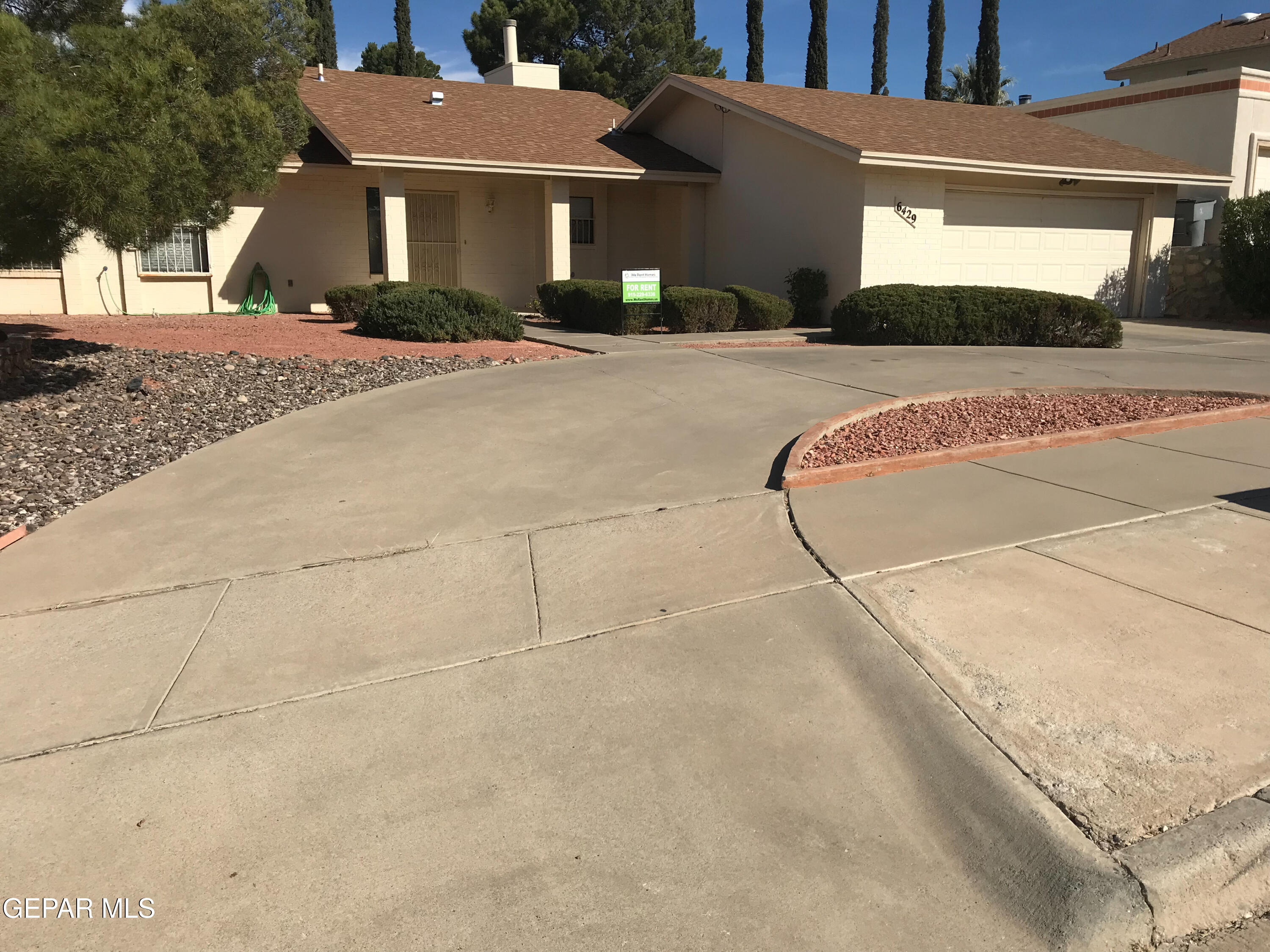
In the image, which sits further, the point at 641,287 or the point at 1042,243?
the point at 1042,243

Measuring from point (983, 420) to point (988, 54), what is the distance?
3690 cm

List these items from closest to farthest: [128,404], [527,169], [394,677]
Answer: [394,677] < [128,404] < [527,169]

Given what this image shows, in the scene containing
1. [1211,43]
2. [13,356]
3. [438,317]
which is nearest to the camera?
[13,356]

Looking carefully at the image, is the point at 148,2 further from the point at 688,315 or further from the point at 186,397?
the point at 688,315

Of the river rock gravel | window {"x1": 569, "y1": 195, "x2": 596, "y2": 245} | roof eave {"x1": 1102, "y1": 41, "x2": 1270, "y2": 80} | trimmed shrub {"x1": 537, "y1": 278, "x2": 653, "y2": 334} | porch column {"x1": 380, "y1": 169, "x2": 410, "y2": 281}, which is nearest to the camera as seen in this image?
the river rock gravel

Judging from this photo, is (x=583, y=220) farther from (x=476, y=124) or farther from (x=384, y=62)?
(x=384, y=62)

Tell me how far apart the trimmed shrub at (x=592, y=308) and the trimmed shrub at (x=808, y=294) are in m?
3.51

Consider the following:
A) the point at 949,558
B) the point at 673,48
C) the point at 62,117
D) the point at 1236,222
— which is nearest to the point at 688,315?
the point at 62,117

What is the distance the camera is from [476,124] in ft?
68.5

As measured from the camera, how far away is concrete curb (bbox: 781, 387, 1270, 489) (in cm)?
710

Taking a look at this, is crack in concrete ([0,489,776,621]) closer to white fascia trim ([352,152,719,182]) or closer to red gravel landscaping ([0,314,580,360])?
red gravel landscaping ([0,314,580,360])

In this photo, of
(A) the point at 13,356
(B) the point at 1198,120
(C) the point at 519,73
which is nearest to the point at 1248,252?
(B) the point at 1198,120

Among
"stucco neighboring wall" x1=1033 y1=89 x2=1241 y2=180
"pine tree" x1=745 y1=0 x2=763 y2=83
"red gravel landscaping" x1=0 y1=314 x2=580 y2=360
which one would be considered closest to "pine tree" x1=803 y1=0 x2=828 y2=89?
"pine tree" x1=745 y1=0 x2=763 y2=83

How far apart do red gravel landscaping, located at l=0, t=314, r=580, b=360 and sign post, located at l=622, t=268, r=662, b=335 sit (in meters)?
1.88
